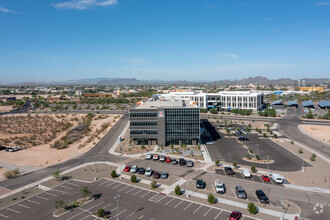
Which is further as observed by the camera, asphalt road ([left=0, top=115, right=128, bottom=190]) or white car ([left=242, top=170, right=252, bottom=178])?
asphalt road ([left=0, top=115, right=128, bottom=190])

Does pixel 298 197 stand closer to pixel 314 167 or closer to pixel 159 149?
pixel 314 167

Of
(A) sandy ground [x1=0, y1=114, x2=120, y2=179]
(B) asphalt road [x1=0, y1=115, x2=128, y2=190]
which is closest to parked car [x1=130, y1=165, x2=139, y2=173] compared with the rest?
(B) asphalt road [x1=0, y1=115, x2=128, y2=190]

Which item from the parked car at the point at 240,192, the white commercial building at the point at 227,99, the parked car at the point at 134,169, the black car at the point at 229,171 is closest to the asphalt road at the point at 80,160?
the parked car at the point at 134,169

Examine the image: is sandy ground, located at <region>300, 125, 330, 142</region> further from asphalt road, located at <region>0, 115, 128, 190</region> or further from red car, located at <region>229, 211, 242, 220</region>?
asphalt road, located at <region>0, 115, 128, 190</region>

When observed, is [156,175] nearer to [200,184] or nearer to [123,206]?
[200,184]

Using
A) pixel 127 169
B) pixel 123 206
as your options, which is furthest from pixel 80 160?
pixel 123 206

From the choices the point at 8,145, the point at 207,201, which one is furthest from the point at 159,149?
the point at 8,145

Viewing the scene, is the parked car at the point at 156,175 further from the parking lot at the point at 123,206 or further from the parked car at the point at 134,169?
the parked car at the point at 134,169
